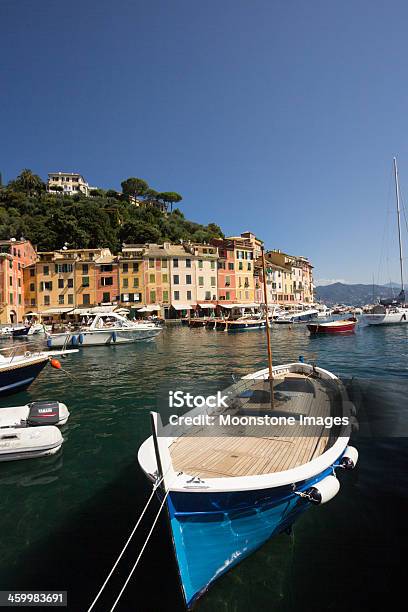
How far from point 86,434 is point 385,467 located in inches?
305

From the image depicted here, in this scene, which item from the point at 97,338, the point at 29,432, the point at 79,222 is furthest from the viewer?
the point at 79,222

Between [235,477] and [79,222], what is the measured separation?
70.7m

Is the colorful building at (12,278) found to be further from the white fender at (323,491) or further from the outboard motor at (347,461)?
the white fender at (323,491)

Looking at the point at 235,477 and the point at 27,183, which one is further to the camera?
the point at 27,183

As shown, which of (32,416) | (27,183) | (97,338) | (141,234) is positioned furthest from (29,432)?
(27,183)

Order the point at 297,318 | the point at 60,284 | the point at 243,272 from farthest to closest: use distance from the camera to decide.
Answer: the point at 243,272 → the point at 297,318 → the point at 60,284

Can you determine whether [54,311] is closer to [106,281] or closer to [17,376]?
[106,281]

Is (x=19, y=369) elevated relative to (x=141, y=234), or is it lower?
lower

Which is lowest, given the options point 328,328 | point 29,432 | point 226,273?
point 29,432

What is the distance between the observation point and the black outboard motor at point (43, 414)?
898 centimetres

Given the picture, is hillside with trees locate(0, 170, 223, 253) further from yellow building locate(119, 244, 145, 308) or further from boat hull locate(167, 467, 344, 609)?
boat hull locate(167, 467, 344, 609)

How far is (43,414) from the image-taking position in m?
9.13

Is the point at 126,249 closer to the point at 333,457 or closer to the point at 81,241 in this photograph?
the point at 81,241

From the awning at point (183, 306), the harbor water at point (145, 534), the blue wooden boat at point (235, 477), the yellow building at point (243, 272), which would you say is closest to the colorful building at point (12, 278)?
the awning at point (183, 306)
